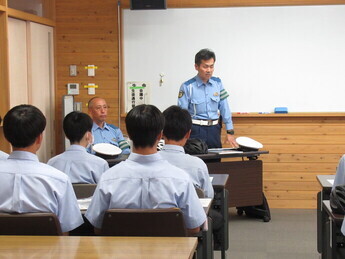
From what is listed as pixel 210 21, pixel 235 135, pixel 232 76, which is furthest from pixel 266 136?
pixel 210 21

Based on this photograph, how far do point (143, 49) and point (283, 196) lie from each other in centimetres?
229

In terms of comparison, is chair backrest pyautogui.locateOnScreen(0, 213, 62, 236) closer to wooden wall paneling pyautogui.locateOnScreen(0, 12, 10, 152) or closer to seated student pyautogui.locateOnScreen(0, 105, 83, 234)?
seated student pyautogui.locateOnScreen(0, 105, 83, 234)

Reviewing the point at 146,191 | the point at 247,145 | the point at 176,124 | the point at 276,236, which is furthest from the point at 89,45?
the point at 146,191

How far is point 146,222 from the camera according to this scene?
2.43m

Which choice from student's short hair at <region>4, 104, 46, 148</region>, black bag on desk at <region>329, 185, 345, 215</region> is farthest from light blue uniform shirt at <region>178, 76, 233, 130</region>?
student's short hair at <region>4, 104, 46, 148</region>

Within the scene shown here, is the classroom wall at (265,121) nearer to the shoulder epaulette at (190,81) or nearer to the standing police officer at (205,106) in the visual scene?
the standing police officer at (205,106)

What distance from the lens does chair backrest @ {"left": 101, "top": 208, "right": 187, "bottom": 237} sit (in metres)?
2.42

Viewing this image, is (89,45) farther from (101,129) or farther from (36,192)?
(36,192)

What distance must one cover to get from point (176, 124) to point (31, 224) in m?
1.45

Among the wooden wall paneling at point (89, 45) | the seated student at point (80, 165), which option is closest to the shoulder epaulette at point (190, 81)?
the wooden wall paneling at point (89, 45)

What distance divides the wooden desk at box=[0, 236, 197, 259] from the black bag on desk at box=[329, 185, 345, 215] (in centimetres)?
109

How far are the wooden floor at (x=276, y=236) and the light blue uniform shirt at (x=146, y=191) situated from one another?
2.25m

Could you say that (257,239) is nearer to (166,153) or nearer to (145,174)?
(166,153)

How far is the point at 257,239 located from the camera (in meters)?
5.39
